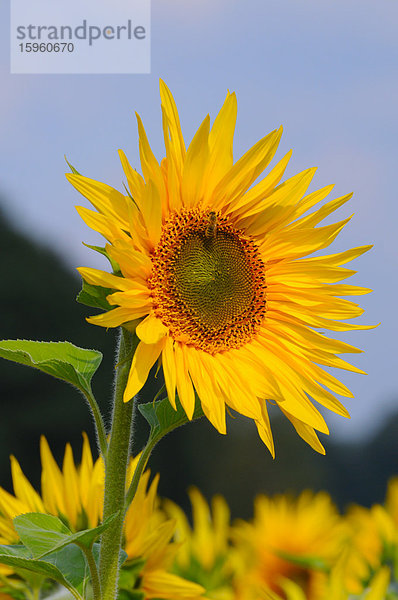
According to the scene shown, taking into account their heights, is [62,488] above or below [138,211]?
below

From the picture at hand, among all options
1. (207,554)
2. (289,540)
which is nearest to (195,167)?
(207,554)

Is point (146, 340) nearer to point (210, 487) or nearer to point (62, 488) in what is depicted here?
point (62, 488)

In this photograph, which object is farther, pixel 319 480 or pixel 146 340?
pixel 319 480

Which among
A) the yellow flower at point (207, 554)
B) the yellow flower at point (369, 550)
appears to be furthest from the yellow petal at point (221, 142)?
the yellow flower at point (369, 550)

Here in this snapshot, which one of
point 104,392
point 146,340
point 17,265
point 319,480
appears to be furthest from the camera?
point 319,480

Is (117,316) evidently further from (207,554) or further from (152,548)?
(207,554)

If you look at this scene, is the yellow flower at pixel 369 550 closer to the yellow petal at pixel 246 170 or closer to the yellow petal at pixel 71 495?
the yellow petal at pixel 71 495

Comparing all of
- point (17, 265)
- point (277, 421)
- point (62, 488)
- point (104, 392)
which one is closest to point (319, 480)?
point (277, 421)
